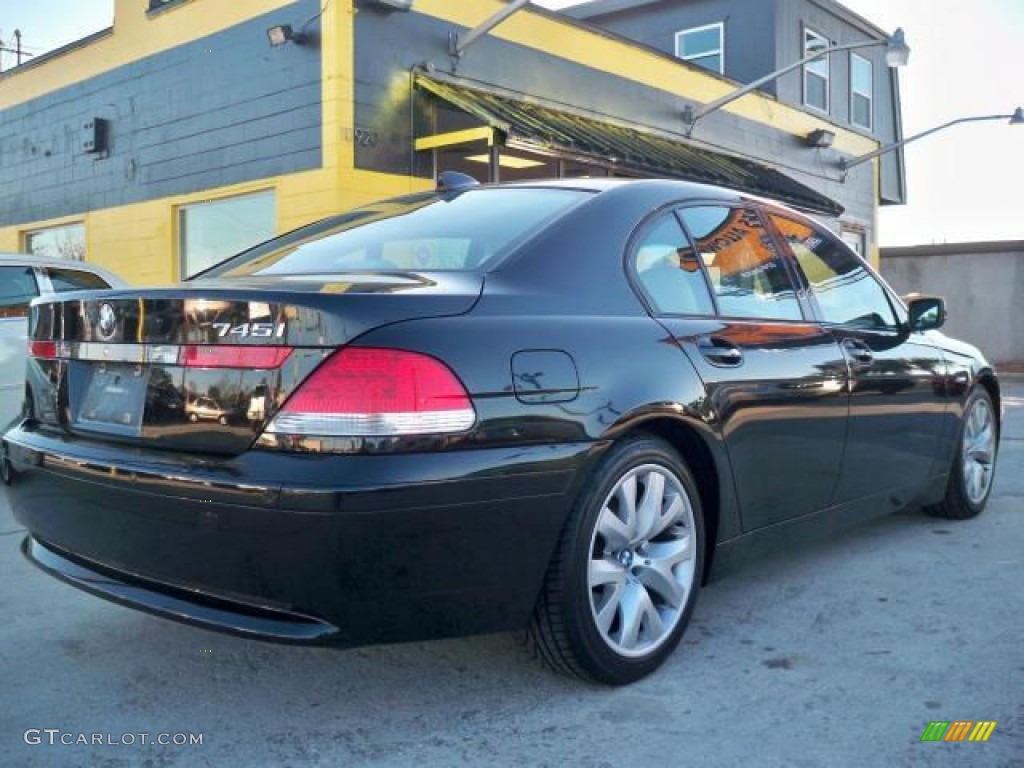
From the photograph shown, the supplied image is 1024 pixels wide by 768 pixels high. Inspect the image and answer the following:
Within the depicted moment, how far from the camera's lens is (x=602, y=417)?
2777 millimetres

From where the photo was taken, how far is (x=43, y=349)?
3170mm

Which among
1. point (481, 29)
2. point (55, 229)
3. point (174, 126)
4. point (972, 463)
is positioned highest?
point (481, 29)

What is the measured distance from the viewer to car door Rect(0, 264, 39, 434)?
630 centimetres

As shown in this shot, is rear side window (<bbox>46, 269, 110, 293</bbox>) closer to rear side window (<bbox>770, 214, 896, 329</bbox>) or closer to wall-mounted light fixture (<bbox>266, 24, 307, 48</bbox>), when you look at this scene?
wall-mounted light fixture (<bbox>266, 24, 307, 48</bbox>)

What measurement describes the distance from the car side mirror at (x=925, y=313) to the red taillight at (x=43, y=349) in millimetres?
3539

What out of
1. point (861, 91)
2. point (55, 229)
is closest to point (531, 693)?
point (55, 229)

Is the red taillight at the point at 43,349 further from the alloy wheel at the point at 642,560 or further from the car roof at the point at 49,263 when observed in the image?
the car roof at the point at 49,263

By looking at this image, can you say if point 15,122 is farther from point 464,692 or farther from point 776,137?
point 464,692

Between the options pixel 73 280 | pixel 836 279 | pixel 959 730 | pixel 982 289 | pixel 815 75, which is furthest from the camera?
pixel 982 289

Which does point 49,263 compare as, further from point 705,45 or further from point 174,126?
point 705,45

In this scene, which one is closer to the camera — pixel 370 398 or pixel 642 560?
pixel 370 398

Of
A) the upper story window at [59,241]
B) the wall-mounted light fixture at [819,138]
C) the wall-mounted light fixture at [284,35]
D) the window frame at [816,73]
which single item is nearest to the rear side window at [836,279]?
the wall-mounted light fixture at [284,35]

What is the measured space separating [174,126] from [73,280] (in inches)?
218

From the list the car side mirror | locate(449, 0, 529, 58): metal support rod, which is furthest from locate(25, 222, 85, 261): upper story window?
the car side mirror
